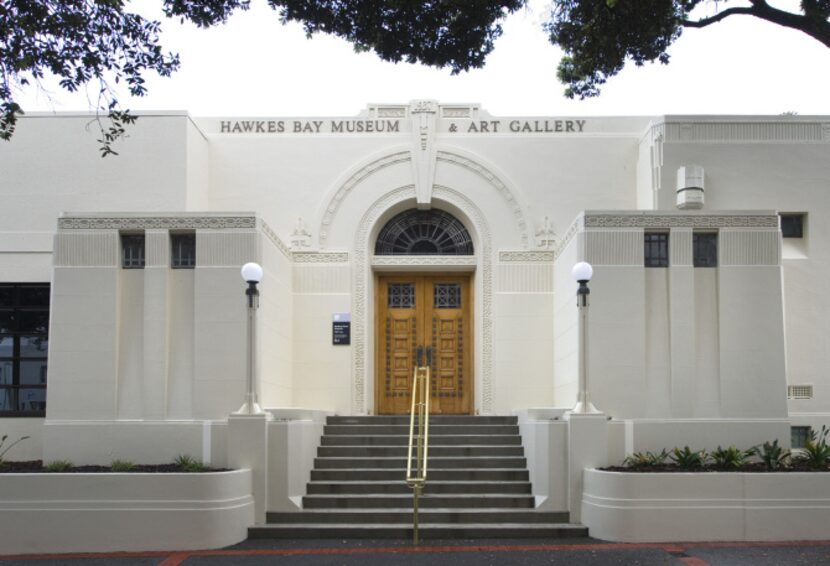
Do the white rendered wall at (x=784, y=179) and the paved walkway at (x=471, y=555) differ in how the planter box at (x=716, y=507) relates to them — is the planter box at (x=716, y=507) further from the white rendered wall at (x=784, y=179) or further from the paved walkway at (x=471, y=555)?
the white rendered wall at (x=784, y=179)

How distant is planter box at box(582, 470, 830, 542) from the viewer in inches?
430

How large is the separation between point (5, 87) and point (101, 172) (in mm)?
5421

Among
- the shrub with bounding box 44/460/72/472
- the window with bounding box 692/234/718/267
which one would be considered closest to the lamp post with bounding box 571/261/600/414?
the window with bounding box 692/234/718/267

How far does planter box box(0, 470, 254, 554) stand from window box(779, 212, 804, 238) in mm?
10308

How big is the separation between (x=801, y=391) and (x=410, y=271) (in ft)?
22.9

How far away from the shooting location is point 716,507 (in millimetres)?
10984

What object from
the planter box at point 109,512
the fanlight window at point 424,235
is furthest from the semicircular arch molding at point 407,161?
the planter box at point 109,512

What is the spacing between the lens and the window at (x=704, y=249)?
13508 millimetres

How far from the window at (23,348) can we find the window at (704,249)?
1052 centimetres

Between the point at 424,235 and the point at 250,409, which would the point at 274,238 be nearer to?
the point at 424,235

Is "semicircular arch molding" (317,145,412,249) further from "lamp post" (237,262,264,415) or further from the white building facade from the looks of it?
"lamp post" (237,262,264,415)

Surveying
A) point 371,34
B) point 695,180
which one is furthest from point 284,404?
point 695,180

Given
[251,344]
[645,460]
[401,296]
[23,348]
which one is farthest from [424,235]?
[23,348]

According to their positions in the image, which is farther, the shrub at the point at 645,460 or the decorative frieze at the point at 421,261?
the decorative frieze at the point at 421,261
